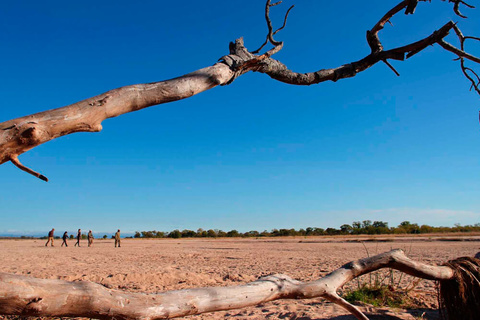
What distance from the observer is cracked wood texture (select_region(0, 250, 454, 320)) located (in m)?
2.00

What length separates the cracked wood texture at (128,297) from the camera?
2.00m

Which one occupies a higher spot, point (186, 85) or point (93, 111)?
point (186, 85)

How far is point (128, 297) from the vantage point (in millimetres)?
2381

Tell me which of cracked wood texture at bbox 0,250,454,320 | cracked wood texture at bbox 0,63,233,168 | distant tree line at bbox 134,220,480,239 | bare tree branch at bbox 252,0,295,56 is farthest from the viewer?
distant tree line at bbox 134,220,480,239


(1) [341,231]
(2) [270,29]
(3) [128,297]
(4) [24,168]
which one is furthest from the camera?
(1) [341,231]

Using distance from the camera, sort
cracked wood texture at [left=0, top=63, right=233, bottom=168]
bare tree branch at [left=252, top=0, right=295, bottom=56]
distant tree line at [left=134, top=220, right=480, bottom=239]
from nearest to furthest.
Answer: cracked wood texture at [left=0, top=63, right=233, bottom=168] < bare tree branch at [left=252, top=0, right=295, bottom=56] < distant tree line at [left=134, top=220, right=480, bottom=239]

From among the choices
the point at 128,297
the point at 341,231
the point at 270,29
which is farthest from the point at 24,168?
the point at 341,231

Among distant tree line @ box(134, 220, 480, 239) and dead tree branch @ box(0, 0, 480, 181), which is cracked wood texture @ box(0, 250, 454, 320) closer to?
dead tree branch @ box(0, 0, 480, 181)

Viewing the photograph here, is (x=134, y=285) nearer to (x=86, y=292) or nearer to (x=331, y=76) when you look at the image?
(x=86, y=292)

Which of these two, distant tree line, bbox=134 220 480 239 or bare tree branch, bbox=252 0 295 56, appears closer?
bare tree branch, bbox=252 0 295 56

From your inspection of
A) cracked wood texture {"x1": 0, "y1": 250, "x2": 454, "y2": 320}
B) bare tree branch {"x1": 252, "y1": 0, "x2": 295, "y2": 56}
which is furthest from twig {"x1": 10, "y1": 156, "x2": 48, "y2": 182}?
bare tree branch {"x1": 252, "y1": 0, "x2": 295, "y2": 56}

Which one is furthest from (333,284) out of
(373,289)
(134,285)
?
(134,285)

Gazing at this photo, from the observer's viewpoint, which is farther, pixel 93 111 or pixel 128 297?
pixel 128 297

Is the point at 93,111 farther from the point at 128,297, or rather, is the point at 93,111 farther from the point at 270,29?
the point at 270,29
